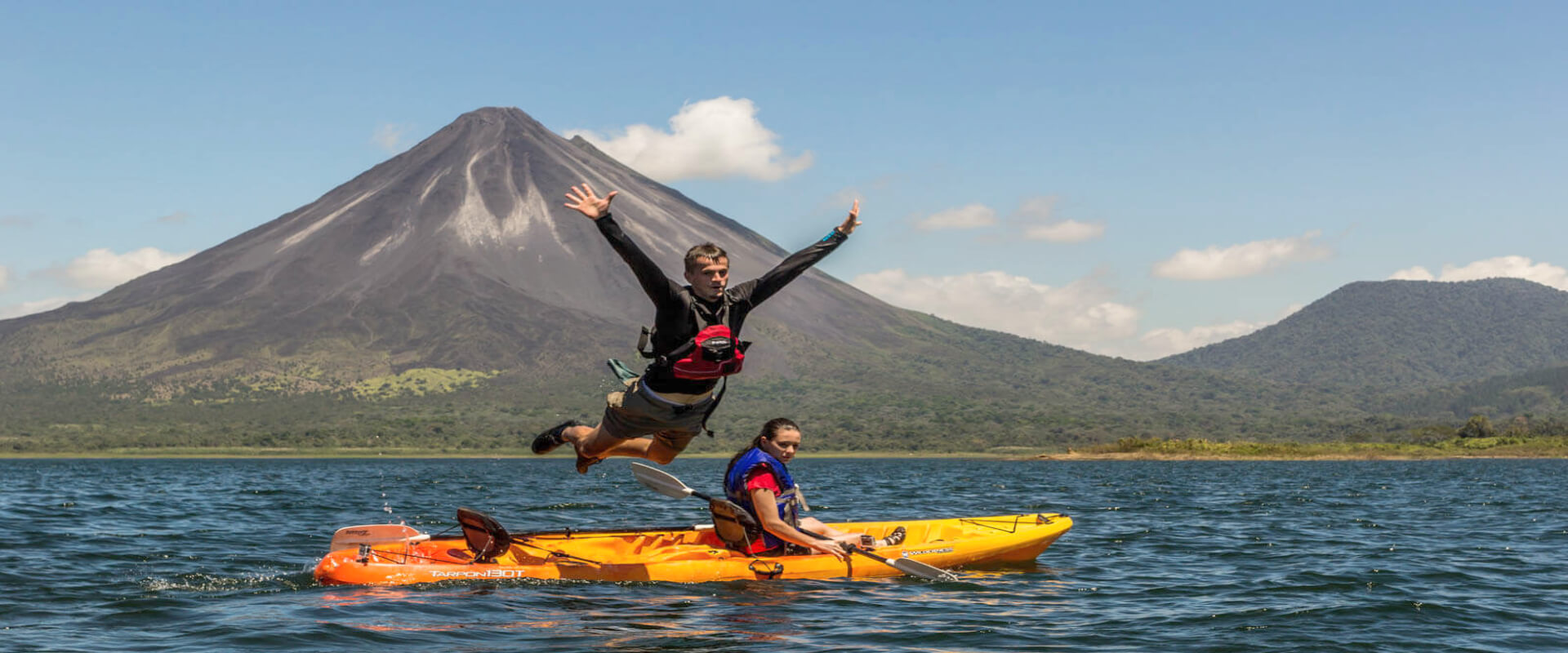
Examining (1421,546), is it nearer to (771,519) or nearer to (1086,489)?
(771,519)

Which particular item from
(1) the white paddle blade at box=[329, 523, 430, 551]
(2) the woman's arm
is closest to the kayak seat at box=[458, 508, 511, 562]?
(1) the white paddle blade at box=[329, 523, 430, 551]

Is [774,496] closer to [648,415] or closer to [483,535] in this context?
[648,415]

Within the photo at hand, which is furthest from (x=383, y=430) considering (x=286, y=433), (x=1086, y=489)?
(x=1086, y=489)

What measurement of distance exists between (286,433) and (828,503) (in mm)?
166166

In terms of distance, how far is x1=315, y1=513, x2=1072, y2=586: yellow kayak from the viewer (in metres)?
16.4

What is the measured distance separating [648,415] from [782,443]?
3217 millimetres

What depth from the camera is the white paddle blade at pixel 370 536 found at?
56.2 ft

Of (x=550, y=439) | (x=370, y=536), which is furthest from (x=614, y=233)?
(x=370, y=536)

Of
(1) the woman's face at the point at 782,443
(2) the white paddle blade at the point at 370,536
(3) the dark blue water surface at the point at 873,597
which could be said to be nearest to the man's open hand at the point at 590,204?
(3) the dark blue water surface at the point at 873,597

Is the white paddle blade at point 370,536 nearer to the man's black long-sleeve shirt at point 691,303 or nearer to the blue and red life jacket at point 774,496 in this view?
the blue and red life jacket at point 774,496

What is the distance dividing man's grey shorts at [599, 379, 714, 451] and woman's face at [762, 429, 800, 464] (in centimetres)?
229

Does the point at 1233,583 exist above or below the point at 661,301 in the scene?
below

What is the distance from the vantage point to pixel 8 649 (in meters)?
11.9

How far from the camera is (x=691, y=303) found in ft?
40.2
